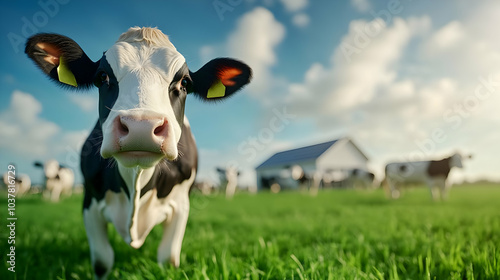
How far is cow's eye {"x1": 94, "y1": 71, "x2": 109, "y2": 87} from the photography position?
1.85 meters

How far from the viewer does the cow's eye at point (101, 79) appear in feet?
6.07

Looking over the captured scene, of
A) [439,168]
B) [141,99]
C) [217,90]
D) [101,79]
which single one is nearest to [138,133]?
[141,99]

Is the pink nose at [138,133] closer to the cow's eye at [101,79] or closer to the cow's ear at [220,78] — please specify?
the cow's eye at [101,79]

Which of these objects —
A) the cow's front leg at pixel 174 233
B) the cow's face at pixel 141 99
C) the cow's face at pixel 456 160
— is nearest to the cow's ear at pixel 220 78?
the cow's face at pixel 141 99

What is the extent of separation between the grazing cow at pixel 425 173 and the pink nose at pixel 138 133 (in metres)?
12.2

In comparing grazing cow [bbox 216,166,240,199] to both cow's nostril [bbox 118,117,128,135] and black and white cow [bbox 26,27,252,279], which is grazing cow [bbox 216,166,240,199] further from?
cow's nostril [bbox 118,117,128,135]

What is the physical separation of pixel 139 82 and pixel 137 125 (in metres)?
0.36

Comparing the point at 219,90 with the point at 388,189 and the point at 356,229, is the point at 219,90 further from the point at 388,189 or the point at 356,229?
the point at 388,189

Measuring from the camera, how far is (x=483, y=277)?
205cm

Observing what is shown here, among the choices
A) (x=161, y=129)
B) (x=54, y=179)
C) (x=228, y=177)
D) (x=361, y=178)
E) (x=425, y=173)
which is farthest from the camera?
(x=361, y=178)

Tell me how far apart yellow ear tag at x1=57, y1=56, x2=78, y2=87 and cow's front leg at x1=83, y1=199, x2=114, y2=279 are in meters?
0.97

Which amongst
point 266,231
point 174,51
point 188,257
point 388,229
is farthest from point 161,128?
point 388,229

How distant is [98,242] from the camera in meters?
2.48

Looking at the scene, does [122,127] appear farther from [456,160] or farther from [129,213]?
[456,160]
